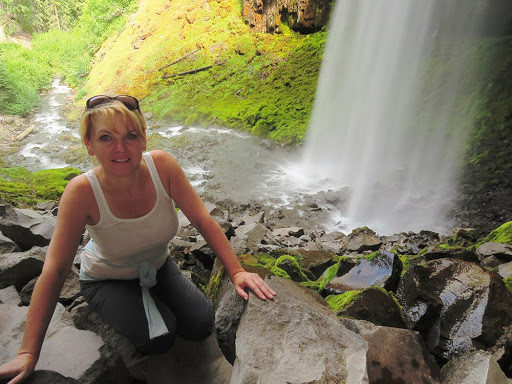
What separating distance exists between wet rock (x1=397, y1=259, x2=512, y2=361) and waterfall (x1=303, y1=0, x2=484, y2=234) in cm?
544

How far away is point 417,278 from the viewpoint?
2.75 meters

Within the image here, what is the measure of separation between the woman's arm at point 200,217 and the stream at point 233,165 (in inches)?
218

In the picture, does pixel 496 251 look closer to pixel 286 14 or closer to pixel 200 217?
pixel 200 217

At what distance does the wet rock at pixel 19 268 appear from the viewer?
3000 mm

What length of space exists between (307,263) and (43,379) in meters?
3.31

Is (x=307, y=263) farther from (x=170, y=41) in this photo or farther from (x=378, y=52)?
(x=170, y=41)

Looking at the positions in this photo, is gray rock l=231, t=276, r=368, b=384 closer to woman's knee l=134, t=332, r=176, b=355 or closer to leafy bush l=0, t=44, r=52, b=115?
woman's knee l=134, t=332, r=176, b=355

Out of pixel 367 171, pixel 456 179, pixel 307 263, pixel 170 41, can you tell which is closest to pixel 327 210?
pixel 367 171

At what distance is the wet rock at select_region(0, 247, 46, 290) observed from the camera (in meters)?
3.00

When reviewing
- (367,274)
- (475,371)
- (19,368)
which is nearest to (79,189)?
(19,368)

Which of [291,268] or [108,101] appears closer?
→ [108,101]

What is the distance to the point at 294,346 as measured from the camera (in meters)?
1.84

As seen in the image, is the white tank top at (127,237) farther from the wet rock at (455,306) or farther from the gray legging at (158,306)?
the wet rock at (455,306)

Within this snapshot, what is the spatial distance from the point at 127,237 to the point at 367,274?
2.39m
